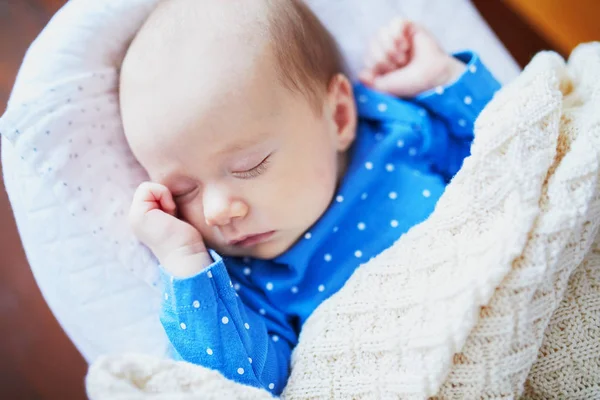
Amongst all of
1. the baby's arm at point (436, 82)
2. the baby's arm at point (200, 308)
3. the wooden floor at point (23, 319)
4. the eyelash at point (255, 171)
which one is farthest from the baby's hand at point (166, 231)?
the wooden floor at point (23, 319)

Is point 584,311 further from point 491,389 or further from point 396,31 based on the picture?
point 396,31

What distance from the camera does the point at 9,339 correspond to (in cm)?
122

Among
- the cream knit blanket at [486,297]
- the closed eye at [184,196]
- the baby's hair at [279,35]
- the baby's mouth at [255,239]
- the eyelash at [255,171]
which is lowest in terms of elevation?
the cream knit blanket at [486,297]

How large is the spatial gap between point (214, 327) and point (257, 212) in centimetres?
17

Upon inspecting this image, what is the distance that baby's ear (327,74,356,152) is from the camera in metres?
0.91

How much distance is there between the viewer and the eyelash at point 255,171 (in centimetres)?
Result: 76

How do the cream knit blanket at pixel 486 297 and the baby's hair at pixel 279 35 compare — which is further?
the baby's hair at pixel 279 35

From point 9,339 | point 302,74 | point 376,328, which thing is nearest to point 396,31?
point 302,74

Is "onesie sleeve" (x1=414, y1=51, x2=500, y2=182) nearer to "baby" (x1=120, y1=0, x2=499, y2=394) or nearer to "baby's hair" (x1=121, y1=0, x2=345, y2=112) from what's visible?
"baby" (x1=120, y1=0, x2=499, y2=394)

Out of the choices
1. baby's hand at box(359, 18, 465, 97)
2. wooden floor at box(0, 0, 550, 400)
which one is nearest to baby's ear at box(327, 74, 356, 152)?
baby's hand at box(359, 18, 465, 97)

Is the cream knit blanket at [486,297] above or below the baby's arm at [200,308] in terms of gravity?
below

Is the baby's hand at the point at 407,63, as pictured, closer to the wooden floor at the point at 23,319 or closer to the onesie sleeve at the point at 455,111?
the onesie sleeve at the point at 455,111

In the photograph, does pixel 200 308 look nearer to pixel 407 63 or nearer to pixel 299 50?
pixel 299 50

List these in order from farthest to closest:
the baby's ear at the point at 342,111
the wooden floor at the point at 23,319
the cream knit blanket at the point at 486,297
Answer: the wooden floor at the point at 23,319
the baby's ear at the point at 342,111
the cream knit blanket at the point at 486,297
